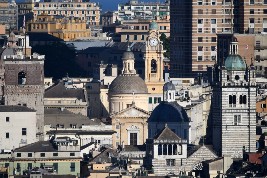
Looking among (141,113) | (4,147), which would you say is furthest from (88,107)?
(4,147)

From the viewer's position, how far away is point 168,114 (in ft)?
517

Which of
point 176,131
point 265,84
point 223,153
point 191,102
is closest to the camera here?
point 223,153

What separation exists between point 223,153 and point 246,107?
433 centimetres

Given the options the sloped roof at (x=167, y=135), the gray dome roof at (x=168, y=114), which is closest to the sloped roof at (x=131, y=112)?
the gray dome roof at (x=168, y=114)

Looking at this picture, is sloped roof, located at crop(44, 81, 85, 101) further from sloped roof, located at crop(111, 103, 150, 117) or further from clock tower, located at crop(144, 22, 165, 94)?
clock tower, located at crop(144, 22, 165, 94)

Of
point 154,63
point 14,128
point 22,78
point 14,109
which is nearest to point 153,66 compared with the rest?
point 154,63

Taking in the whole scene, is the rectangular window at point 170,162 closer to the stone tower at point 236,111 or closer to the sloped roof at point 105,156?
the sloped roof at point 105,156

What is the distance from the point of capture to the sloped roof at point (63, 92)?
17838cm

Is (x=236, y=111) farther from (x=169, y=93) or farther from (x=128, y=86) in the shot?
(x=128, y=86)

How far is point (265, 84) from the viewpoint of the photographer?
190750mm

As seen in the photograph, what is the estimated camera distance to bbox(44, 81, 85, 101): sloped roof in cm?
17838

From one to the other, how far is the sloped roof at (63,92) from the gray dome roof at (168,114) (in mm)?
19520

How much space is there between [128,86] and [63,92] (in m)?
4.62

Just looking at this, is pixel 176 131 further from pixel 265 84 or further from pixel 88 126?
pixel 265 84
